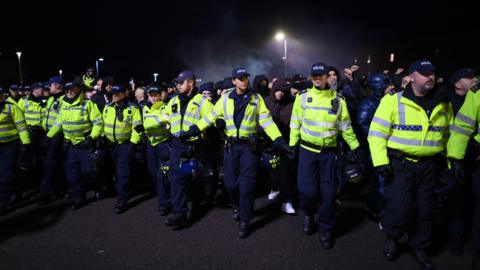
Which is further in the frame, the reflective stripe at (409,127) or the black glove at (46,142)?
the black glove at (46,142)

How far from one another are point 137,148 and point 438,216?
4831 millimetres

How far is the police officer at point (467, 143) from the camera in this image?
11.9 feet

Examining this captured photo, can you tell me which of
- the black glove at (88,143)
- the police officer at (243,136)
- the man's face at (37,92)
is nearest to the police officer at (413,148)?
the police officer at (243,136)

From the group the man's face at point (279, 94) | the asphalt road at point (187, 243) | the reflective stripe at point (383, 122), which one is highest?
the man's face at point (279, 94)

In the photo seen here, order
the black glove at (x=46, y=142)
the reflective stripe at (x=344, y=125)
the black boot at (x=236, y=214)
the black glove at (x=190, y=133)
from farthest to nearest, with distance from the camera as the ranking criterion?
the black glove at (x=46, y=142) → the black boot at (x=236, y=214) → the black glove at (x=190, y=133) → the reflective stripe at (x=344, y=125)

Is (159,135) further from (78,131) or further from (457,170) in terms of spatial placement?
(457,170)

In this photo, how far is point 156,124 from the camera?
5410 millimetres

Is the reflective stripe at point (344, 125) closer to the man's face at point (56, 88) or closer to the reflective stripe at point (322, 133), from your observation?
the reflective stripe at point (322, 133)

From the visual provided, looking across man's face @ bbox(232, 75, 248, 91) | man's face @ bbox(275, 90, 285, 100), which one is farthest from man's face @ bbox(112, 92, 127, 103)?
man's face @ bbox(275, 90, 285, 100)

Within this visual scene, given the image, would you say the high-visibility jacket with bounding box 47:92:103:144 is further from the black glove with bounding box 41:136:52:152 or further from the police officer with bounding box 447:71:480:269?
the police officer with bounding box 447:71:480:269

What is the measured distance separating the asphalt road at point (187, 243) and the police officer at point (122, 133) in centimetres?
42

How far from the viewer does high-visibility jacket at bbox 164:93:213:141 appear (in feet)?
16.1

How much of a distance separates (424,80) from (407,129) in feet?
1.72

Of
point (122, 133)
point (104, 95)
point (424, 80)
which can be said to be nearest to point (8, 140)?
point (104, 95)
